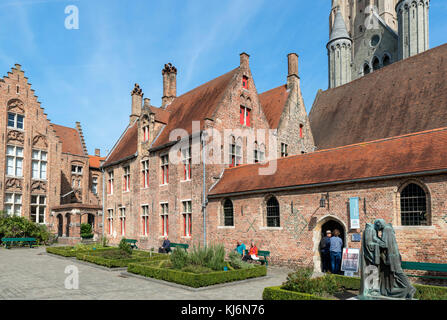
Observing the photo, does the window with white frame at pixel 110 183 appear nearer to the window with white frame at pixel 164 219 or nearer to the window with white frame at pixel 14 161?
the window with white frame at pixel 14 161

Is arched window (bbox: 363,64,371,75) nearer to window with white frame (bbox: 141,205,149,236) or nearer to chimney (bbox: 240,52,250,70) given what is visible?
chimney (bbox: 240,52,250,70)

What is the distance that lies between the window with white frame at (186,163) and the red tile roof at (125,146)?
6.54 meters

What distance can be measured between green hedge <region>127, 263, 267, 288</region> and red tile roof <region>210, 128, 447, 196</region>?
192 inches

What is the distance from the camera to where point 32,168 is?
33.7m

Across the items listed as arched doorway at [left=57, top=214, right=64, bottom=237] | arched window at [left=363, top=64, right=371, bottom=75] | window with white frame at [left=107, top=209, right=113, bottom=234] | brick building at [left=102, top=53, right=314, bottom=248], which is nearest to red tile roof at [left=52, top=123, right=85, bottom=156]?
arched doorway at [left=57, top=214, right=64, bottom=237]

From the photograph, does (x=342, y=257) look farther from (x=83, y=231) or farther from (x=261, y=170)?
(x=83, y=231)

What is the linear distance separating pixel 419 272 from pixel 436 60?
20052 mm

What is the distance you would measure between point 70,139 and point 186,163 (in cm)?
2321

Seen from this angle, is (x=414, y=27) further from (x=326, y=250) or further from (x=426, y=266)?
(x=426, y=266)

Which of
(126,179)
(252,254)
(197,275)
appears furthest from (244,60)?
(197,275)

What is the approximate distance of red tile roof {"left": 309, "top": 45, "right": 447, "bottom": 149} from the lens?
24.7 m

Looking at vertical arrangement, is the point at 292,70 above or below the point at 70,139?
above

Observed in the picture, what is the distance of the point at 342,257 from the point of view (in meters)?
14.2
